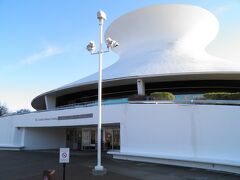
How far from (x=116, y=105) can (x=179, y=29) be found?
15.5 m

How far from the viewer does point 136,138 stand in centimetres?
1487

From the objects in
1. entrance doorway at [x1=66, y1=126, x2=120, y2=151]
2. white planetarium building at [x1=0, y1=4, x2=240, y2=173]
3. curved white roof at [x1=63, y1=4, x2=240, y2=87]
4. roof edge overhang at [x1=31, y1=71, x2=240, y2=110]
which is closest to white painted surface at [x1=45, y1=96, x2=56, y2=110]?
white planetarium building at [x1=0, y1=4, x2=240, y2=173]

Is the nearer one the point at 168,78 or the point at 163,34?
the point at 168,78

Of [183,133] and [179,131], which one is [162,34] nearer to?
[179,131]

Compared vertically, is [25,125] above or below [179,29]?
below

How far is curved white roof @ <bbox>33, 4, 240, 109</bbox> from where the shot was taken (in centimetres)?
2542

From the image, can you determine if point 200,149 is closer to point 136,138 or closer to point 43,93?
point 136,138

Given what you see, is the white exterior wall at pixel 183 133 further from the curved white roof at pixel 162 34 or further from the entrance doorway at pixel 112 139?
the curved white roof at pixel 162 34

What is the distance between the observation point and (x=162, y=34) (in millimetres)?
27766

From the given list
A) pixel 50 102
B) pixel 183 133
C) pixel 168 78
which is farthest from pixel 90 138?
pixel 183 133

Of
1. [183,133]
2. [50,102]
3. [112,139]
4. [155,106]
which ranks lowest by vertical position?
[112,139]

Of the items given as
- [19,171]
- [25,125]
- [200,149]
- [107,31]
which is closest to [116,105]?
[200,149]

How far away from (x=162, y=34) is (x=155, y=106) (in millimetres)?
15054

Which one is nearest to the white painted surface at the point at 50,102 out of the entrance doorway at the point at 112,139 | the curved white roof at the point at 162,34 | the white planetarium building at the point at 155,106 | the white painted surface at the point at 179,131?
the white planetarium building at the point at 155,106
